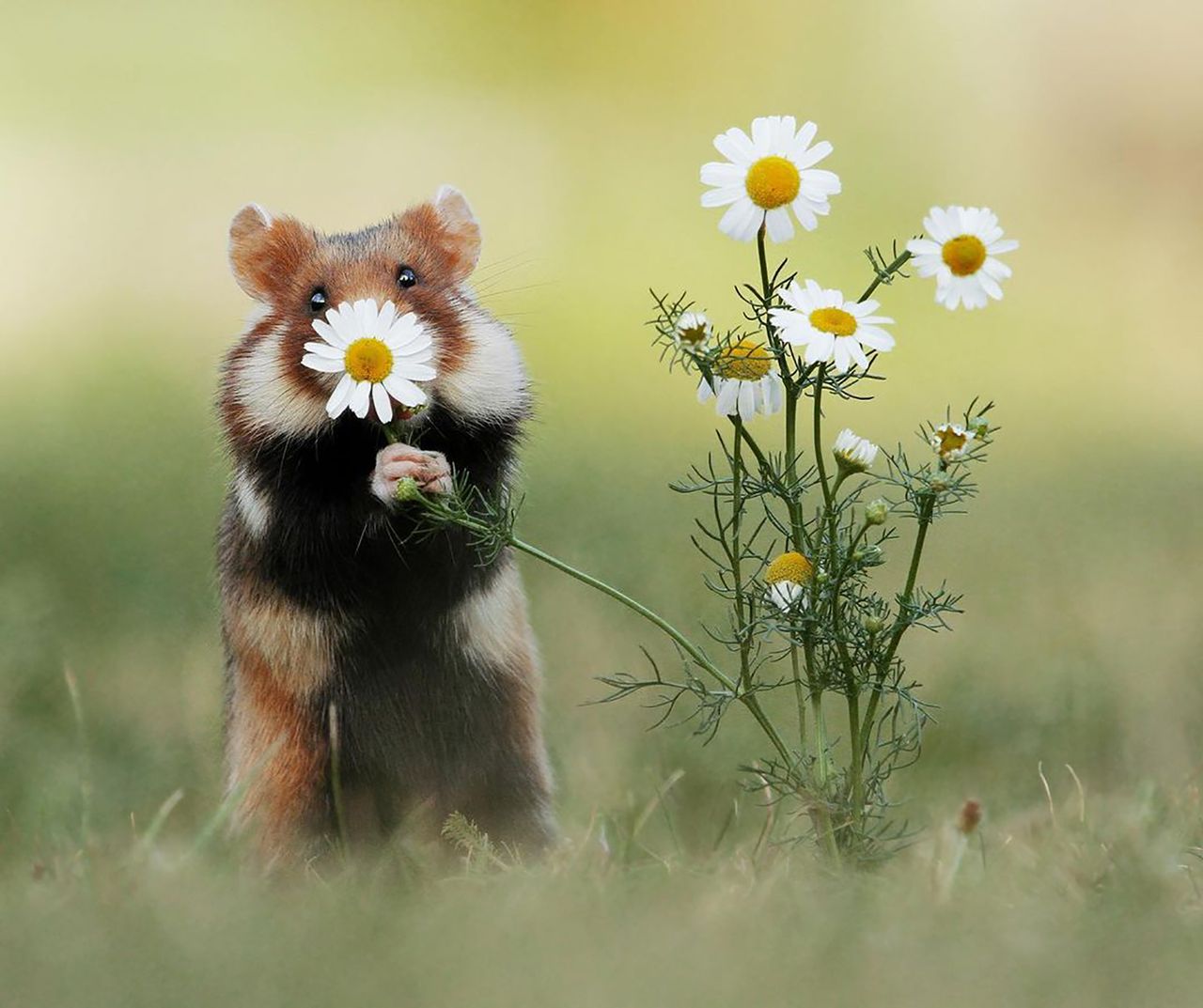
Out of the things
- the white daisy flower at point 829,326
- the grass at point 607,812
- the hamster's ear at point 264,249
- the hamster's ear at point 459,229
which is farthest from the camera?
the hamster's ear at point 459,229

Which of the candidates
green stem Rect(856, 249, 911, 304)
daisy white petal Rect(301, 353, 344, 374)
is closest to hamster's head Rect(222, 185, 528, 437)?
daisy white petal Rect(301, 353, 344, 374)

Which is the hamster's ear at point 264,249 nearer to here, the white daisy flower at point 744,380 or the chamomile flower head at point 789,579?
the white daisy flower at point 744,380

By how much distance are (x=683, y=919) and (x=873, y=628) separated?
22.4 inches

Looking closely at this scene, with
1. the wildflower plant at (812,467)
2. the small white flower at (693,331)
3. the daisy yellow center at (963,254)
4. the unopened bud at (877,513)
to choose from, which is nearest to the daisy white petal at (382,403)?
the wildflower plant at (812,467)

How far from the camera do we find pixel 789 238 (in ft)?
8.14

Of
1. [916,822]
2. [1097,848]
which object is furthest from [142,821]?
[1097,848]

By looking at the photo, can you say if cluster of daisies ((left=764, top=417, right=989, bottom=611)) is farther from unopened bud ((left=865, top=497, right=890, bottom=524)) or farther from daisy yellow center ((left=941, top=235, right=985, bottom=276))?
daisy yellow center ((left=941, top=235, right=985, bottom=276))

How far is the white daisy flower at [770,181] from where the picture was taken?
2.46 metres

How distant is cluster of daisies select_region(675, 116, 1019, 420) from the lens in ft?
8.03

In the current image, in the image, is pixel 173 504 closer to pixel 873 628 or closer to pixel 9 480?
pixel 9 480

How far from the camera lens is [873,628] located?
254cm

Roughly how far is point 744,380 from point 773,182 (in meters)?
0.29

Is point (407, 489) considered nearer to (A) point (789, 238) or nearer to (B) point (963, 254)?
(A) point (789, 238)

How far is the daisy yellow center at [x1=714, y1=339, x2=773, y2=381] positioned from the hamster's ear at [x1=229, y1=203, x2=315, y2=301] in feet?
2.50
